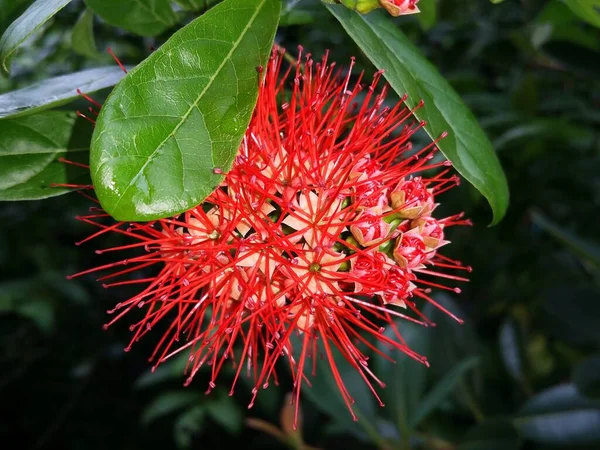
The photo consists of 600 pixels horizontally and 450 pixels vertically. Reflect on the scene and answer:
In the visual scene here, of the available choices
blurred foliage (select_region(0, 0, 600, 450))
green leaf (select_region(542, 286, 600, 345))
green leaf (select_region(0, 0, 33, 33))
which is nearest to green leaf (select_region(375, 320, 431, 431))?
blurred foliage (select_region(0, 0, 600, 450))

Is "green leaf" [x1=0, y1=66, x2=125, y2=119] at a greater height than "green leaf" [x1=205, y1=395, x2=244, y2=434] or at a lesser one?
greater

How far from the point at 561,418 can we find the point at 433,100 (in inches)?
51.2

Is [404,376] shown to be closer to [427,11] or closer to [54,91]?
[427,11]

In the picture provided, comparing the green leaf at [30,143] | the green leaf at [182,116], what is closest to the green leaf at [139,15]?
the green leaf at [30,143]

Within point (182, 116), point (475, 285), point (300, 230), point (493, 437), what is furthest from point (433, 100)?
point (475, 285)

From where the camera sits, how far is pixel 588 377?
1711 millimetres

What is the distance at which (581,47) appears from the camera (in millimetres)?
1850

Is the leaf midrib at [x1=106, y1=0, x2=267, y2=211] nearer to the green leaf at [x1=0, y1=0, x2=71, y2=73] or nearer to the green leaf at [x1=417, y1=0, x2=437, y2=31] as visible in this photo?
the green leaf at [x1=0, y1=0, x2=71, y2=73]

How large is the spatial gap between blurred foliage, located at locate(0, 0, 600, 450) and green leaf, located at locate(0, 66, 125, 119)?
20cm

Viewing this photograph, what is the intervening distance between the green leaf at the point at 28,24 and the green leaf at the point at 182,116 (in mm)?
103

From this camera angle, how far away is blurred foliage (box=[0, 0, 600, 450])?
1.75 meters

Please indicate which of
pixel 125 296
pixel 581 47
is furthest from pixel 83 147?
pixel 125 296

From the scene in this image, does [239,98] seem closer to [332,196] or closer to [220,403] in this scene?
[332,196]

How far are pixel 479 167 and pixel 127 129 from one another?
0.51m
